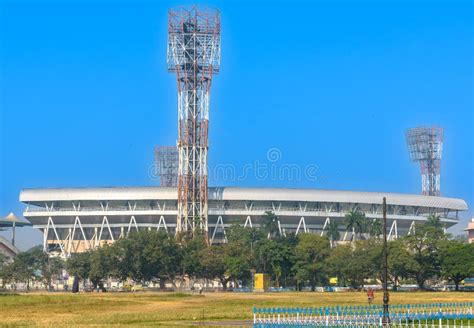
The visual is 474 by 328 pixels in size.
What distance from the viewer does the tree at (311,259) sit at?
143500 mm

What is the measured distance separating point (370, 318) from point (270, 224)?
128 m

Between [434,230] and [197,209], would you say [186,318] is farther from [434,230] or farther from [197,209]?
[197,209]

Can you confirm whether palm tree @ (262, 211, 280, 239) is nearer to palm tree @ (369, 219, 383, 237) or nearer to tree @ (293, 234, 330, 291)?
palm tree @ (369, 219, 383, 237)

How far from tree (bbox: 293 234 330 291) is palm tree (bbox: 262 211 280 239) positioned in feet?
121

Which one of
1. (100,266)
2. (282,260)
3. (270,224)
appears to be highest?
(270,224)

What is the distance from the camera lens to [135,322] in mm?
65125

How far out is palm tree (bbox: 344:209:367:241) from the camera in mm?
186125

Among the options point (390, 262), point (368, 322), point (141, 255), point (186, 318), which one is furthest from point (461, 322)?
point (141, 255)

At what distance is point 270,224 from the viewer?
18738cm

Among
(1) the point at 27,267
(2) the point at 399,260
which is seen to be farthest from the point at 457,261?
(1) the point at 27,267

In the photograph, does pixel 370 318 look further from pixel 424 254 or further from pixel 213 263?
pixel 213 263

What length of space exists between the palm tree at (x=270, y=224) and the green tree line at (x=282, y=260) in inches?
1255

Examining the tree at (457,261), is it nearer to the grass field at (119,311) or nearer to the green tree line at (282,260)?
the green tree line at (282,260)

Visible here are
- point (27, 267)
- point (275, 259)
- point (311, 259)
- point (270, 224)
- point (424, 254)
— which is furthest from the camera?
point (270, 224)
